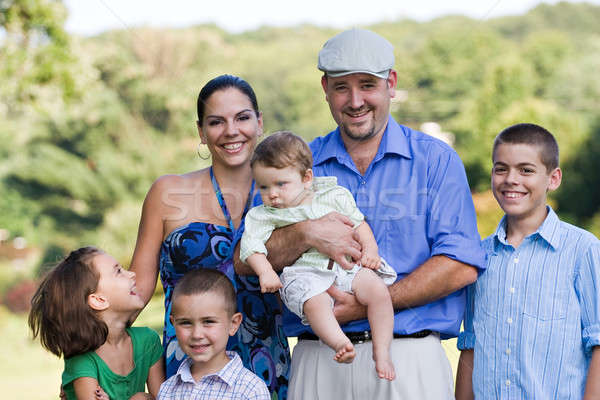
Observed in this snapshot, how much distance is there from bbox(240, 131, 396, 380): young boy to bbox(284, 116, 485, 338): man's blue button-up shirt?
0.08m

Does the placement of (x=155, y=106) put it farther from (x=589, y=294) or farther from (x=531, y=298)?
(x=589, y=294)

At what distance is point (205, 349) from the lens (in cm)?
287

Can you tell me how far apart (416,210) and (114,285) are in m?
1.31

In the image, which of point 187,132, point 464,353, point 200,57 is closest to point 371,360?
point 464,353

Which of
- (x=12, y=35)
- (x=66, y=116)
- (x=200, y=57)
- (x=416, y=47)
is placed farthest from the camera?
(x=416, y=47)

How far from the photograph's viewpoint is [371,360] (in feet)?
9.55

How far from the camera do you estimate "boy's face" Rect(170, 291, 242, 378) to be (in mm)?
2869

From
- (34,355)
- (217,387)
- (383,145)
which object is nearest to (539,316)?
(383,145)

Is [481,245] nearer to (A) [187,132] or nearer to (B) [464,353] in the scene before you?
(B) [464,353]

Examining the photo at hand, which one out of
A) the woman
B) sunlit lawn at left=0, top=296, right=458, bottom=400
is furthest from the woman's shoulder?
sunlit lawn at left=0, top=296, right=458, bottom=400

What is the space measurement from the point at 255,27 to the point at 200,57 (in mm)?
7396

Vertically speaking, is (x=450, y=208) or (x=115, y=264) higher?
(x=450, y=208)

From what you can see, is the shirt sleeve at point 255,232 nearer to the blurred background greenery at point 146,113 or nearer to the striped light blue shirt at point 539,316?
the striped light blue shirt at point 539,316

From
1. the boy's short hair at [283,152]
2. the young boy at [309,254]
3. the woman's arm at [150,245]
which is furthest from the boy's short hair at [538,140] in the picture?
the woman's arm at [150,245]
